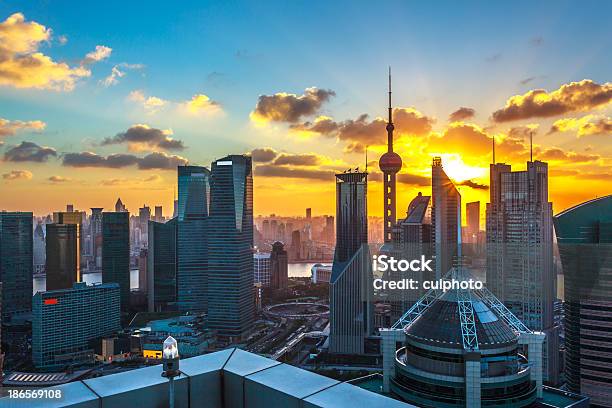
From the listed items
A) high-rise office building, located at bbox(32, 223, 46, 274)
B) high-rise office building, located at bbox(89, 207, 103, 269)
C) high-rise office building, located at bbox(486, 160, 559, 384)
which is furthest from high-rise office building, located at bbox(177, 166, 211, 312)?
high-rise office building, located at bbox(32, 223, 46, 274)

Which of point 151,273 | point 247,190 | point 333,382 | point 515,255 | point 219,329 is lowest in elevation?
point 219,329

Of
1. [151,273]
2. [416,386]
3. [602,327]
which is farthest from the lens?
[151,273]

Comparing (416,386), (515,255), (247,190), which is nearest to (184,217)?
(247,190)

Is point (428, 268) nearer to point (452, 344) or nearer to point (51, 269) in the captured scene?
point (452, 344)

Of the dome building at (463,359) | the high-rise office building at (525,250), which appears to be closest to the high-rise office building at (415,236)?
the high-rise office building at (525,250)

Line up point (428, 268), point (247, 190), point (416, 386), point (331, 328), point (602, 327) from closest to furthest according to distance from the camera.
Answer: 1. point (416, 386)
2. point (602, 327)
3. point (331, 328)
4. point (247, 190)
5. point (428, 268)

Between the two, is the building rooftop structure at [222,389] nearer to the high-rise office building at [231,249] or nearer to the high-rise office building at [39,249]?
the high-rise office building at [231,249]
